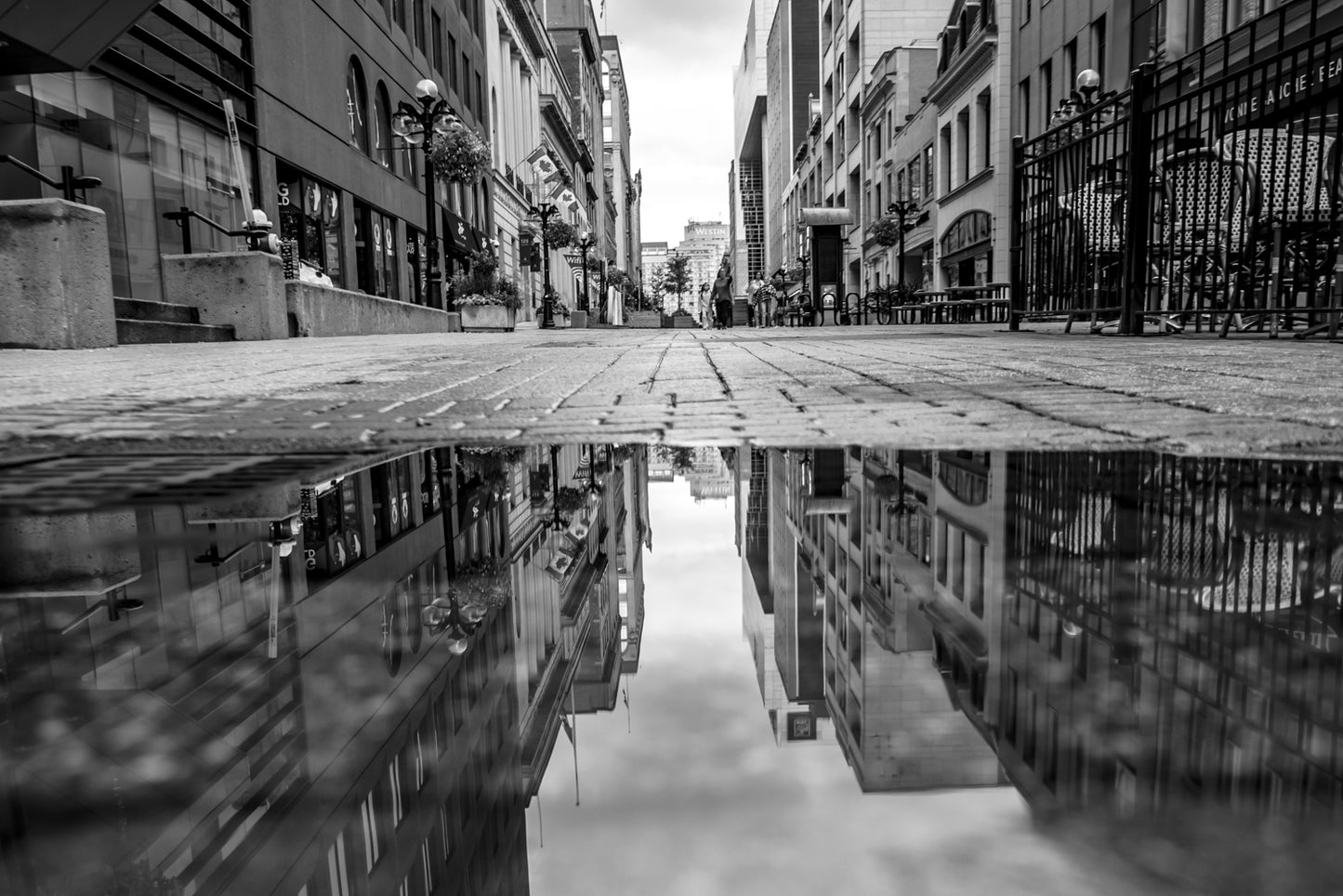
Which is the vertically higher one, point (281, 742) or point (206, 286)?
point (206, 286)

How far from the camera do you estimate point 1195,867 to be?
56 cm

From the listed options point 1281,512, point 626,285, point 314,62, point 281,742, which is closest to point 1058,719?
point 281,742

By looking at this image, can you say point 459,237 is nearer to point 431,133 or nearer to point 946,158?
point 431,133

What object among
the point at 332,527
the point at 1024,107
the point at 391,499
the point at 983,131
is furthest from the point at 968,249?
the point at 332,527

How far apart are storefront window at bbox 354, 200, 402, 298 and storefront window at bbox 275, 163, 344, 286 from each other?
5.34ft

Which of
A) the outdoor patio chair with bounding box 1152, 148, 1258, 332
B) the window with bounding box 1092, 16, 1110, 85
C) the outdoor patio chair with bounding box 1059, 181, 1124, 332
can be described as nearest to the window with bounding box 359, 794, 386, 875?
the outdoor patio chair with bounding box 1152, 148, 1258, 332

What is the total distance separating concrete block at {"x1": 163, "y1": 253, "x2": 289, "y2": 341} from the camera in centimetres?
1352

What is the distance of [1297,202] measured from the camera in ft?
25.7

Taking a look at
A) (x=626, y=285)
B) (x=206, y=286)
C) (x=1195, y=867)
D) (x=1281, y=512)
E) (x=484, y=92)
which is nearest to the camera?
(x=1195, y=867)

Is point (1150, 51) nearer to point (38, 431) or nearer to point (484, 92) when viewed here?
point (38, 431)

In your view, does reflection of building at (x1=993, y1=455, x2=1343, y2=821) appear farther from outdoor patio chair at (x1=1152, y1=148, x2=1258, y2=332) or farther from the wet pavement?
outdoor patio chair at (x1=1152, y1=148, x2=1258, y2=332)

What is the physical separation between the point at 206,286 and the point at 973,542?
45.5 ft

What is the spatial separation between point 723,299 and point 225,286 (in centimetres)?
2302

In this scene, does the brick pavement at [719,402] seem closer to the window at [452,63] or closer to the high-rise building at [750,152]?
the window at [452,63]
